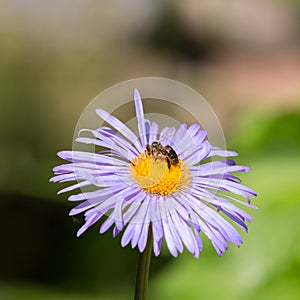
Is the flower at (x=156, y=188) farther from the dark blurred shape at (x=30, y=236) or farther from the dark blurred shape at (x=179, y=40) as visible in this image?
the dark blurred shape at (x=179, y=40)

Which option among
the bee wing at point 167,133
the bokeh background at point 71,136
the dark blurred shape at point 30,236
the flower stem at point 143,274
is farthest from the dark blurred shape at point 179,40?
the flower stem at point 143,274

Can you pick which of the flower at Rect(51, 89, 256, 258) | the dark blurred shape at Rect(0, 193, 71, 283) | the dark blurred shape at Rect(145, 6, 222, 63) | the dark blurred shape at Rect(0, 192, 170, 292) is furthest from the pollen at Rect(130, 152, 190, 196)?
the dark blurred shape at Rect(145, 6, 222, 63)

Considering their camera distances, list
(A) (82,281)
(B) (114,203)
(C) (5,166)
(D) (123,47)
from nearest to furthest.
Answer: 1. (B) (114,203)
2. (A) (82,281)
3. (C) (5,166)
4. (D) (123,47)

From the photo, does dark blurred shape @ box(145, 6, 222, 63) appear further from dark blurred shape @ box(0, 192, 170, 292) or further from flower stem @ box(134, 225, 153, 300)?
flower stem @ box(134, 225, 153, 300)

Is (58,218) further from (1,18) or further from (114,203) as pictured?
(114,203)

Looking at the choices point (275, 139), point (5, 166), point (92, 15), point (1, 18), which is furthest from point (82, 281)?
point (92, 15)

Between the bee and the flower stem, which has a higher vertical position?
the bee

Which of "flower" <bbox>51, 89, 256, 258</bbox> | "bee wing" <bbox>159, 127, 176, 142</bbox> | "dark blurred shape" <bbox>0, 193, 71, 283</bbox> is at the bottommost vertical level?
"flower" <bbox>51, 89, 256, 258</bbox>
